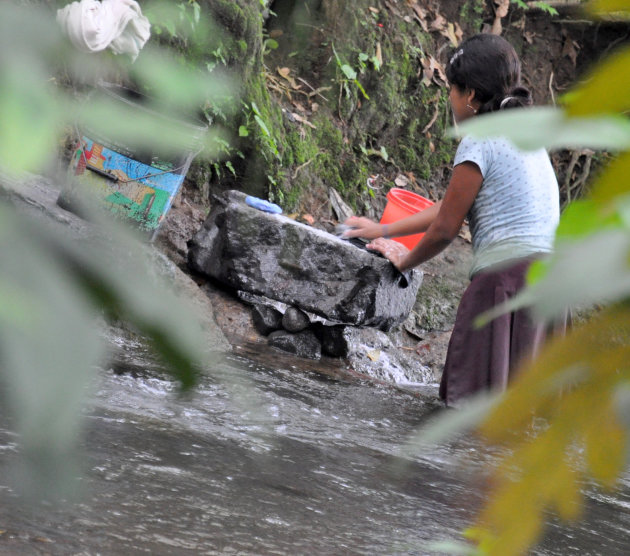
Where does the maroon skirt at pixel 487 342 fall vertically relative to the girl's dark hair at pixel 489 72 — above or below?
below

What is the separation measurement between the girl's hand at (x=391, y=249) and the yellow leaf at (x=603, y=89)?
3.96 m

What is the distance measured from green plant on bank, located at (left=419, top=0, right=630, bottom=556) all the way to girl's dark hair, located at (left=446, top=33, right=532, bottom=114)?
306cm

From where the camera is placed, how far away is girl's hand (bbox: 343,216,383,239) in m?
4.20

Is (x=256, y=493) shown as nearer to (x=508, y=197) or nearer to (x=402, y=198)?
(x=508, y=197)

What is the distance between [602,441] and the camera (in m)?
0.40

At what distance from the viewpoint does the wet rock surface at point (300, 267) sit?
4.61 m

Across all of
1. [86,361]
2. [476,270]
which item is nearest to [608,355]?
[86,361]

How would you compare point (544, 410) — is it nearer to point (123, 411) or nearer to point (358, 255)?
point (123, 411)

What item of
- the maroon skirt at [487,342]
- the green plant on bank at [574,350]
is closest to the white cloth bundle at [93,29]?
the green plant on bank at [574,350]

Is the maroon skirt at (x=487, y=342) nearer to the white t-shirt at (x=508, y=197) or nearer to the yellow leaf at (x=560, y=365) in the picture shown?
the white t-shirt at (x=508, y=197)

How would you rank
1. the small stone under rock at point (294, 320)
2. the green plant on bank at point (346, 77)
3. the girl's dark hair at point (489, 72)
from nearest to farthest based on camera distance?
the girl's dark hair at point (489, 72) → the small stone under rock at point (294, 320) → the green plant on bank at point (346, 77)

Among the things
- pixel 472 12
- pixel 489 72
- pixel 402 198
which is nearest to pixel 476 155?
pixel 489 72

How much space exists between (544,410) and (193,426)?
2178 mm

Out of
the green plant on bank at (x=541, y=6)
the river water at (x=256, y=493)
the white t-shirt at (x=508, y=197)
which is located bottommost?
A: the river water at (x=256, y=493)
